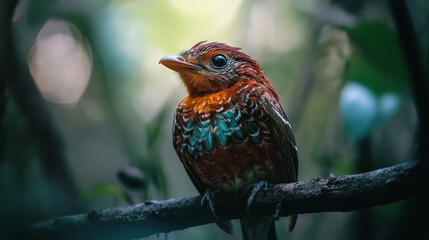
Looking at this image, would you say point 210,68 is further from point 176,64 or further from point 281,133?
point 281,133

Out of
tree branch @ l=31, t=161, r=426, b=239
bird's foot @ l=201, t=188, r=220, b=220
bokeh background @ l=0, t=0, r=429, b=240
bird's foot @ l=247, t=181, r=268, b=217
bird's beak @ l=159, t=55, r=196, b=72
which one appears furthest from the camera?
bokeh background @ l=0, t=0, r=429, b=240

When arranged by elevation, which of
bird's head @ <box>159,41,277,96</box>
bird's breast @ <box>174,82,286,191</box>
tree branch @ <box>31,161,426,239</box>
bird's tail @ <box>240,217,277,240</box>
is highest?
bird's head @ <box>159,41,277,96</box>

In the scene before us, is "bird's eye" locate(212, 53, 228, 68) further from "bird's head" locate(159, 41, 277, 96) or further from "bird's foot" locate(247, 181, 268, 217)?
"bird's foot" locate(247, 181, 268, 217)

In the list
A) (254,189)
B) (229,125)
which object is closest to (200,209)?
(254,189)

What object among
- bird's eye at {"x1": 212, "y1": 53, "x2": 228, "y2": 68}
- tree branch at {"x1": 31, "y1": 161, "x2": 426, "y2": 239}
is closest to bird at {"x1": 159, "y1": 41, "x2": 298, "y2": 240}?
bird's eye at {"x1": 212, "y1": 53, "x2": 228, "y2": 68}

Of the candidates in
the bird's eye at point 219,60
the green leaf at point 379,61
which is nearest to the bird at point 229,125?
the bird's eye at point 219,60

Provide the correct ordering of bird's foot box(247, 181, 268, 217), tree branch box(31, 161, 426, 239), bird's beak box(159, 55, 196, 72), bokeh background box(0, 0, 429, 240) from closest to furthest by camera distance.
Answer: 1. tree branch box(31, 161, 426, 239)
2. bird's foot box(247, 181, 268, 217)
3. bird's beak box(159, 55, 196, 72)
4. bokeh background box(0, 0, 429, 240)
